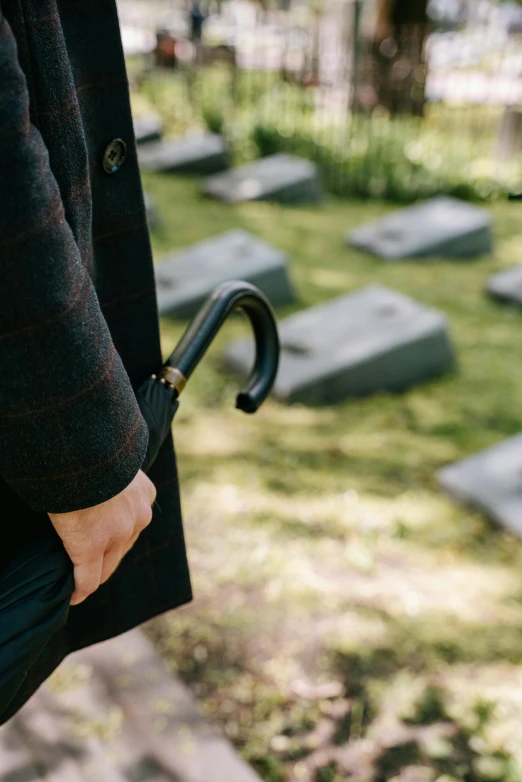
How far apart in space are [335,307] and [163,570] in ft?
9.76

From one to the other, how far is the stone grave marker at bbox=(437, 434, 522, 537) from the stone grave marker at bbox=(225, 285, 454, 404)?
788mm

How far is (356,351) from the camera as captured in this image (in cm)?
377

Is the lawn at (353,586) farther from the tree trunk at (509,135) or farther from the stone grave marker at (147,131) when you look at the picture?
the stone grave marker at (147,131)

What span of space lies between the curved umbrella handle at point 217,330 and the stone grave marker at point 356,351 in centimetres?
216

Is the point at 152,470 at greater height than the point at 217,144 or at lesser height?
greater

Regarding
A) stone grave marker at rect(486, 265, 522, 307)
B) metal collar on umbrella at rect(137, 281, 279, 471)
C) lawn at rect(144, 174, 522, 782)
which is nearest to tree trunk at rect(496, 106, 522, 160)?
stone grave marker at rect(486, 265, 522, 307)

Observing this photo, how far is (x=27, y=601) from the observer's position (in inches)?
37.2

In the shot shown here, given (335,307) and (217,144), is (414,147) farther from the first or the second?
(335,307)

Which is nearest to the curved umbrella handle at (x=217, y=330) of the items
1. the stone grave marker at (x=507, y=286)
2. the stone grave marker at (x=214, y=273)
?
the stone grave marker at (x=214, y=273)

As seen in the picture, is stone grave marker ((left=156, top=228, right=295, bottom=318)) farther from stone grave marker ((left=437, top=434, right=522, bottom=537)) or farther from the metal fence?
the metal fence

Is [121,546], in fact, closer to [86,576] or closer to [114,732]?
[86,576]

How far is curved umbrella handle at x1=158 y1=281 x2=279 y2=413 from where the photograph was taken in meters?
1.28

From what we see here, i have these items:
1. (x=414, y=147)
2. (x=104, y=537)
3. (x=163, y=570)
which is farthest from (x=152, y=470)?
(x=414, y=147)

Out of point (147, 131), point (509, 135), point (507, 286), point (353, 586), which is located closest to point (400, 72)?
point (509, 135)
